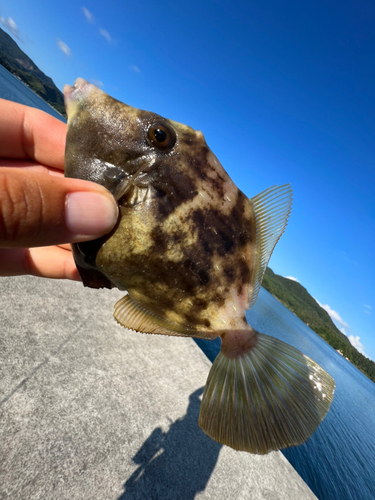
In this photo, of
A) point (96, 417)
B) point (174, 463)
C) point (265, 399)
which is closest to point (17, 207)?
A: point (265, 399)

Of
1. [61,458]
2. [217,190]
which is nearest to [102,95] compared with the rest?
[217,190]

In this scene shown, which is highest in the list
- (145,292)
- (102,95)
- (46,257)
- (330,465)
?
(102,95)

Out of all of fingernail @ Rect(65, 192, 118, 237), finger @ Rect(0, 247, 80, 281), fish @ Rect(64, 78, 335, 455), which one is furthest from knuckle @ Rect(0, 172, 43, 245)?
finger @ Rect(0, 247, 80, 281)

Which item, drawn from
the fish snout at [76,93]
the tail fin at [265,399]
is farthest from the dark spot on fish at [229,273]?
the fish snout at [76,93]

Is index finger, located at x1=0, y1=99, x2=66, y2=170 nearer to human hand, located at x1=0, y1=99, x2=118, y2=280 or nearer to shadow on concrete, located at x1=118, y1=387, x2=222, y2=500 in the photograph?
human hand, located at x1=0, y1=99, x2=118, y2=280

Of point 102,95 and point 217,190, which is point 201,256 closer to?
point 217,190

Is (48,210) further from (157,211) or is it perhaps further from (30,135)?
(30,135)
